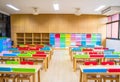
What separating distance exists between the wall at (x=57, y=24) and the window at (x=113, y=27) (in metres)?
0.48

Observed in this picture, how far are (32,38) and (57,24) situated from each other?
2.47 meters

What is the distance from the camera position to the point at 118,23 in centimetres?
1086

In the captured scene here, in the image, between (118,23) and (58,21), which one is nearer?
(118,23)

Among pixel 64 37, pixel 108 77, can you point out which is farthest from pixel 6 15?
pixel 108 77

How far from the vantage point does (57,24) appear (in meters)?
13.2

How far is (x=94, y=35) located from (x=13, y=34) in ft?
22.8

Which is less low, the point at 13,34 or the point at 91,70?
the point at 13,34

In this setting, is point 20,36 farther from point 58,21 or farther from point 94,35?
point 94,35

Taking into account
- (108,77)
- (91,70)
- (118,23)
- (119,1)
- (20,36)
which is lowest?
(108,77)

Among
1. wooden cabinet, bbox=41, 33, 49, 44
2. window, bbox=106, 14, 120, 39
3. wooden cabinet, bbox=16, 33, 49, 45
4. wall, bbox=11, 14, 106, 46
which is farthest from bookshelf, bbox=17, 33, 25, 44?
window, bbox=106, 14, 120, 39

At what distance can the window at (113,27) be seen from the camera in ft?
36.4

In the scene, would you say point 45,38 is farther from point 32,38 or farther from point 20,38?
point 20,38

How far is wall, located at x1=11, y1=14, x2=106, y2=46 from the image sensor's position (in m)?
13.3

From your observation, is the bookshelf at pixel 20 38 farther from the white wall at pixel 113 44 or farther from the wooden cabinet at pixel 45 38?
the white wall at pixel 113 44
